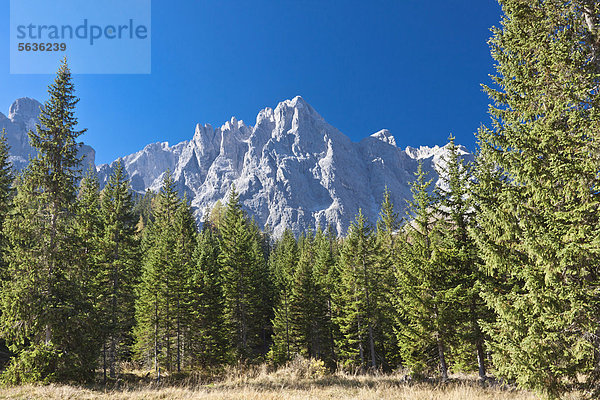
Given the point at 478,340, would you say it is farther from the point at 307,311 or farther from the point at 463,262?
the point at 307,311

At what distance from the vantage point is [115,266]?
891 inches

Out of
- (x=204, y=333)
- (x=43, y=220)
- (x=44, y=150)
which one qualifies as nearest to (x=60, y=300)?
(x=43, y=220)

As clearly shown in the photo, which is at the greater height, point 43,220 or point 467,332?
point 43,220

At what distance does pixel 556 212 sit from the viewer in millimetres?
7039

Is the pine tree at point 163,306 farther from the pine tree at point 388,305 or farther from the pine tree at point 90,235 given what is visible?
the pine tree at point 388,305

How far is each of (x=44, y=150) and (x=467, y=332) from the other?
23.5m

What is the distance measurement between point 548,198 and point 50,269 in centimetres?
1999

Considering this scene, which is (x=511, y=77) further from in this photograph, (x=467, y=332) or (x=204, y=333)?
(x=204, y=333)

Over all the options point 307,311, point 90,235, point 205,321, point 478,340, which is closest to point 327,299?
point 307,311

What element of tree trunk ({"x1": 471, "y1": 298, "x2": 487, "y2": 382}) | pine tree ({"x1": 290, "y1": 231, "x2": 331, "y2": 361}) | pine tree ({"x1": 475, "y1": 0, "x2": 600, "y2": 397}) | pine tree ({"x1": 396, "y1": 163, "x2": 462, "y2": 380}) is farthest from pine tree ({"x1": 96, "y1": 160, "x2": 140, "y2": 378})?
pine tree ({"x1": 475, "y1": 0, "x2": 600, "y2": 397})

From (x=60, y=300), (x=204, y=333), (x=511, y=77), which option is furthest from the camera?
(x=204, y=333)

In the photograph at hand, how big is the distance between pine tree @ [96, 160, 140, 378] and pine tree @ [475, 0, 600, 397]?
22.2 m

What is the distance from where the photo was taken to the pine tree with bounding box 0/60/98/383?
531 inches

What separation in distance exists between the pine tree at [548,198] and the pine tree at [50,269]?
A: 17.7 metres
